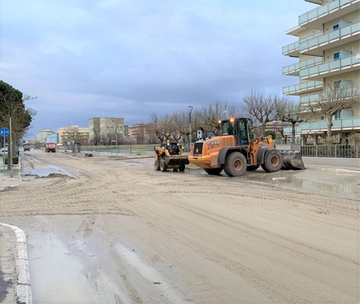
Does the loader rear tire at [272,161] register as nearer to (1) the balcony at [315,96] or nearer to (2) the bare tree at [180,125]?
(1) the balcony at [315,96]

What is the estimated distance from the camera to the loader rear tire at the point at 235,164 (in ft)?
57.5

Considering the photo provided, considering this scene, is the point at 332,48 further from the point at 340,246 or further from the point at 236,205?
the point at 340,246

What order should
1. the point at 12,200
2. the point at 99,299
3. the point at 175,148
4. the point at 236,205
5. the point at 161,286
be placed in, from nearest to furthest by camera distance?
1. the point at 99,299
2. the point at 161,286
3. the point at 236,205
4. the point at 12,200
5. the point at 175,148

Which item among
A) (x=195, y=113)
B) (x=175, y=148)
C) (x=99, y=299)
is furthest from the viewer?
(x=195, y=113)

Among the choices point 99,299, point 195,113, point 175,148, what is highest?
point 195,113

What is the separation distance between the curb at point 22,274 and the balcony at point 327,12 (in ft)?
119

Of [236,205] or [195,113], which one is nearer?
[236,205]

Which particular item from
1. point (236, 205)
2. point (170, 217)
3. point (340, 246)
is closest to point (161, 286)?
point (340, 246)

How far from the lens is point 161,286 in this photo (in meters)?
4.47

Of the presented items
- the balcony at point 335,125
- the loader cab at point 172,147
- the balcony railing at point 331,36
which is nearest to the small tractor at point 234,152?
the loader cab at point 172,147

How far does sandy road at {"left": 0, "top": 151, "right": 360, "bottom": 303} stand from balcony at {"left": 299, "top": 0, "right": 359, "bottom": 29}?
2911 cm

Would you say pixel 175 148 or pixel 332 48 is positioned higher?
pixel 332 48

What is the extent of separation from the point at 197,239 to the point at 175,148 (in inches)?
661

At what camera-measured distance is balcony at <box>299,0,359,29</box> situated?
33.9m
